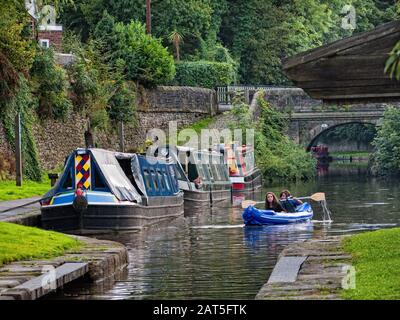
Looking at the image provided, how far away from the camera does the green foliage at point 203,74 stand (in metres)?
67.1

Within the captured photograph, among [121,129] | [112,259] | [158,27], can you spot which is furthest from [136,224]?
[158,27]

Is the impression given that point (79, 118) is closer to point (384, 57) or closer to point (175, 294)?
point (175, 294)

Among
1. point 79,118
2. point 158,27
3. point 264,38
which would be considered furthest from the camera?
point 264,38

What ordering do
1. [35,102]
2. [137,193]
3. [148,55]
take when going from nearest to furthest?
[137,193] < [35,102] < [148,55]

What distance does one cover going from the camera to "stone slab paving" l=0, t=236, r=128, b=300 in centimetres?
1577

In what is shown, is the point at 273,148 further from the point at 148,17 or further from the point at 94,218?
the point at 94,218

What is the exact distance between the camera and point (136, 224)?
101 feet

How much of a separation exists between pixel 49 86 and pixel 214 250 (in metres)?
20.2

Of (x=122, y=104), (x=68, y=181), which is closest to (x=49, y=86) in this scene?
(x=122, y=104)

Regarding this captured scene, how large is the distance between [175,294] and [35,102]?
85.9ft

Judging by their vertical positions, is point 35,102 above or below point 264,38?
below

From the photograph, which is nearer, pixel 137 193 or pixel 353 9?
pixel 137 193

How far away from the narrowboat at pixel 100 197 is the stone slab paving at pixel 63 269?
688 cm

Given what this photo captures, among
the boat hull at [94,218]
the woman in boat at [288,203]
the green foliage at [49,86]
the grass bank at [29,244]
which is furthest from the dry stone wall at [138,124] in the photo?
the grass bank at [29,244]
